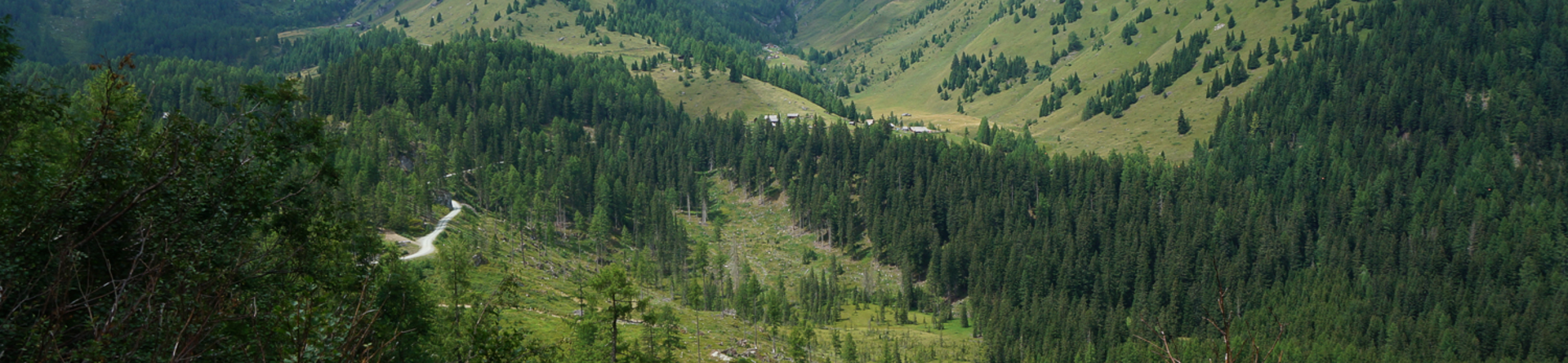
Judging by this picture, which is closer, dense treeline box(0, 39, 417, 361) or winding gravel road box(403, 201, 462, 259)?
dense treeline box(0, 39, 417, 361)

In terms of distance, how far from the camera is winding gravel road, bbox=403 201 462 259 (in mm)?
130875

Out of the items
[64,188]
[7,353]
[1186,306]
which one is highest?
[64,188]

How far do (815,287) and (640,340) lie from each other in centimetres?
A: 9849

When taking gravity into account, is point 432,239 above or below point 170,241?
below

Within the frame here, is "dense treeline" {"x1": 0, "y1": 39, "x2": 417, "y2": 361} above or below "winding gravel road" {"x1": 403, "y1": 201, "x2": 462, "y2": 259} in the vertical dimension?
above

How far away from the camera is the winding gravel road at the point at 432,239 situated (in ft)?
429

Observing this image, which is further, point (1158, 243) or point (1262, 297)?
point (1158, 243)

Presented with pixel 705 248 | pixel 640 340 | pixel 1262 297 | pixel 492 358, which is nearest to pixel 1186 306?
pixel 1262 297

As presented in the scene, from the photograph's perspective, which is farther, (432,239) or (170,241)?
(432,239)

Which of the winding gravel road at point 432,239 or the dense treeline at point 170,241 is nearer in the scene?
the dense treeline at point 170,241

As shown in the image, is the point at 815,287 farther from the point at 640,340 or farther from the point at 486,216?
the point at 640,340

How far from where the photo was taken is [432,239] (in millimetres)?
142500

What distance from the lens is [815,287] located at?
6959 inches

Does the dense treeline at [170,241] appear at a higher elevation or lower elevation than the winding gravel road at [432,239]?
higher
